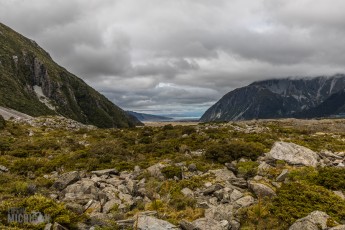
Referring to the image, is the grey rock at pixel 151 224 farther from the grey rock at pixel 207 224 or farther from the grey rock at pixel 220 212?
the grey rock at pixel 220 212

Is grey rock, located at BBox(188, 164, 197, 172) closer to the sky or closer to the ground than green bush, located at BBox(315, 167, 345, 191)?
closer to the sky

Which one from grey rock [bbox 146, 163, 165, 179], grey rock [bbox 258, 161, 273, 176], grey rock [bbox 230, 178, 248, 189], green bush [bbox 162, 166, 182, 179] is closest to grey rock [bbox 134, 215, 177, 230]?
grey rock [bbox 230, 178, 248, 189]

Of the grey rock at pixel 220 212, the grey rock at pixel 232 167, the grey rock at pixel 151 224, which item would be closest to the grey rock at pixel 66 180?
the grey rock at pixel 151 224

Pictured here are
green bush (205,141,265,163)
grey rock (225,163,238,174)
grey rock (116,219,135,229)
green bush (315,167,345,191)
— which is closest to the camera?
grey rock (116,219,135,229)

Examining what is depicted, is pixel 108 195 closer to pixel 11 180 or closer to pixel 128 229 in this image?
pixel 128 229

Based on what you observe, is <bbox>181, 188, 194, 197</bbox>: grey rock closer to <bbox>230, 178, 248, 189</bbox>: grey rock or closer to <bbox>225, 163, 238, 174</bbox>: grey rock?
<bbox>230, 178, 248, 189</bbox>: grey rock

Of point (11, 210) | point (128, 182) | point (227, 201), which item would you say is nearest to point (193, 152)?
point (128, 182)

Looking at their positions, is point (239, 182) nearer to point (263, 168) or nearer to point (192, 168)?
point (263, 168)
